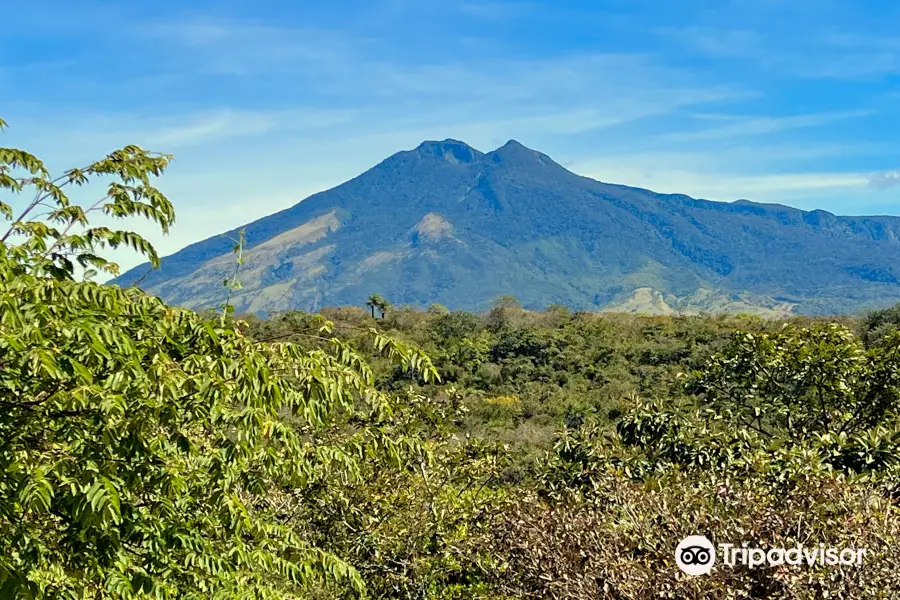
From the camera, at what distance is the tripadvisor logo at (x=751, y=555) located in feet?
20.5

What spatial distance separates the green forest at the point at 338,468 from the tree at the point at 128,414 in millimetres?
20

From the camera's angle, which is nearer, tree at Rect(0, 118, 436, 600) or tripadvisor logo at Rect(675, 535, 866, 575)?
tree at Rect(0, 118, 436, 600)

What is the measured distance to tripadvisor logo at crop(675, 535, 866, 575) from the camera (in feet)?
20.5

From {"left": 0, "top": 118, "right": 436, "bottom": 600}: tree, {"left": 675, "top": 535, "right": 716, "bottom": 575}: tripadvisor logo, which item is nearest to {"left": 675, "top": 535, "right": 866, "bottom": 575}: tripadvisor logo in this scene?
{"left": 675, "top": 535, "right": 716, "bottom": 575}: tripadvisor logo

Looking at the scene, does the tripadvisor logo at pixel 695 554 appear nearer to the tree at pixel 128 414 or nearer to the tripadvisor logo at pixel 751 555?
the tripadvisor logo at pixel 751 555

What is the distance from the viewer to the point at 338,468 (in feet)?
25.0

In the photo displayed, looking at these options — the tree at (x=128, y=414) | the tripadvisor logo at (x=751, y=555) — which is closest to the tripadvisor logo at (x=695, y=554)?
the tripadvisor logo at (x=751, y=555)

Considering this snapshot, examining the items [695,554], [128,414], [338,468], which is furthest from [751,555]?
[128,414]

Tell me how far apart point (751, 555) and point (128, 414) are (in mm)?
4772

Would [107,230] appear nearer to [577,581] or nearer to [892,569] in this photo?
[577,581]

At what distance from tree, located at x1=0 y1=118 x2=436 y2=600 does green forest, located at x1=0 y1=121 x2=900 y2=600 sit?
0.02 meters

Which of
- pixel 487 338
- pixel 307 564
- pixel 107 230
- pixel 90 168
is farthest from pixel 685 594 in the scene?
pixel 487 338

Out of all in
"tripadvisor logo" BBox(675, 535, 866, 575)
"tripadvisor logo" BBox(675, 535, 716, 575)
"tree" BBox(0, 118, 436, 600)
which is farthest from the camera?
"tripadvisor logo" BBox(675, 535, 716, 575)

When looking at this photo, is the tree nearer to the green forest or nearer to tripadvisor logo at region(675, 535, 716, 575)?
the green forest
